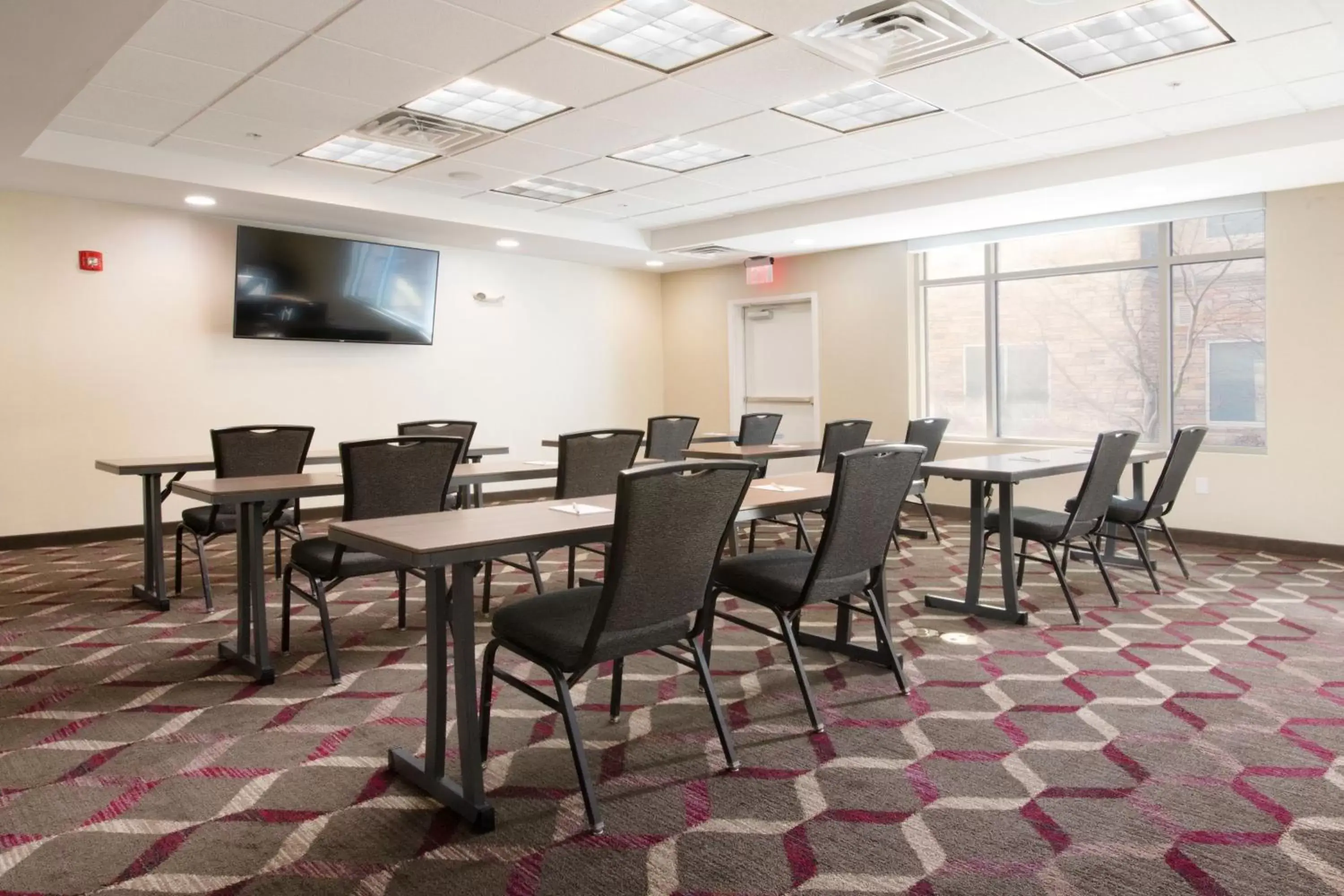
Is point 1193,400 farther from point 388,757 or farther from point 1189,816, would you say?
point 388,757

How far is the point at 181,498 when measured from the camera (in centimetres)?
673

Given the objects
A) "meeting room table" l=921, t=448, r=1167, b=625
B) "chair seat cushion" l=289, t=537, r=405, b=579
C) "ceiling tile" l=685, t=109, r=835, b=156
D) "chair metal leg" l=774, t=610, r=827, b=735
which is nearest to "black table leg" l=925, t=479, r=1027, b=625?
"meeting room table" l=921, t=448, r=1167, b=625

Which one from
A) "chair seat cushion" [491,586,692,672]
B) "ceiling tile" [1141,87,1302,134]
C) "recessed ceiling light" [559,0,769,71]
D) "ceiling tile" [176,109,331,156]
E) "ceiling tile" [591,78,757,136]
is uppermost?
"ceiling tile" [176,109,331,156]

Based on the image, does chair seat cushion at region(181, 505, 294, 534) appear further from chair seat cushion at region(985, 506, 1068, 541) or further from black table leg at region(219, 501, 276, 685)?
chair seat cushion at region(985, 506, 1068, 541)

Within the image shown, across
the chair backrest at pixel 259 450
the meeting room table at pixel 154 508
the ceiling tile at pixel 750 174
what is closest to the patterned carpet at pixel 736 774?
the meeting room table at pixel 154 508

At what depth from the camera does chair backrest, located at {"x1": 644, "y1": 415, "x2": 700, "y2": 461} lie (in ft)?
19.8

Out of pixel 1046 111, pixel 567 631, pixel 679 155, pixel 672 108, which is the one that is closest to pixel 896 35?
pixel 672 108

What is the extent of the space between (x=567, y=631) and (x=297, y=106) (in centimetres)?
373

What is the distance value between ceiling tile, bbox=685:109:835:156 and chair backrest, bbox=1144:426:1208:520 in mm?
2643

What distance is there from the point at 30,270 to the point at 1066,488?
7.91 m

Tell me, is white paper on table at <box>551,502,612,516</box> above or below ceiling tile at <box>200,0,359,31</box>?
below

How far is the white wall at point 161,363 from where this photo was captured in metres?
6.15

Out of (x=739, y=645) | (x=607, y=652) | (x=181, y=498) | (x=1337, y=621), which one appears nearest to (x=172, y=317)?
(x=181, y=498)

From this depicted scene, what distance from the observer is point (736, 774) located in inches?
99.6
